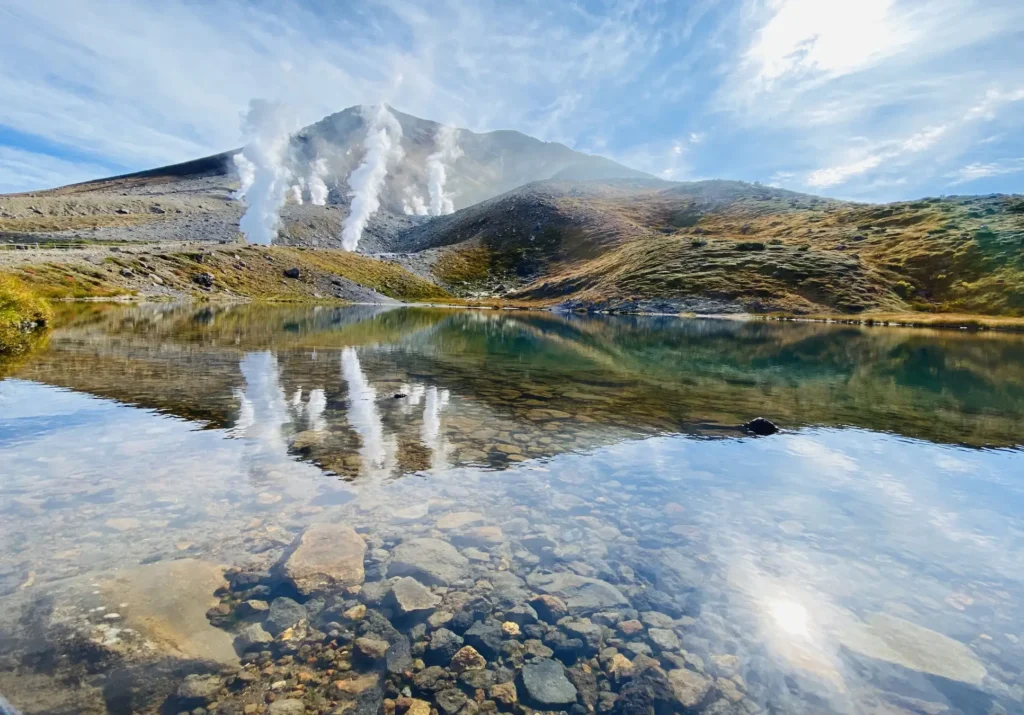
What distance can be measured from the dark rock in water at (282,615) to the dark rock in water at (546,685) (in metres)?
3.51

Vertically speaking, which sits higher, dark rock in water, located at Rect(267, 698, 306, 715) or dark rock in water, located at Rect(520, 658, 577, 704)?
dark rock in water, located at Rect(267, 698, 306, 715)

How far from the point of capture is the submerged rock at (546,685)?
6.50 metres

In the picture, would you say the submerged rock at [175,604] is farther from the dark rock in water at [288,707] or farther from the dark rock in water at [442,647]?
the dark rock in water at [442,647]

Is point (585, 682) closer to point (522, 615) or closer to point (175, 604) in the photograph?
point (522, 615)

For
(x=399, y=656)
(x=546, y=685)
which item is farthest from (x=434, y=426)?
(x=546, y=685)

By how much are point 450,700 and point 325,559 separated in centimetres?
404

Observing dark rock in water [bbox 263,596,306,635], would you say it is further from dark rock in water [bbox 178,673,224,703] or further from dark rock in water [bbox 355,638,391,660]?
dark rock in water [bbox 355,638,391,660]

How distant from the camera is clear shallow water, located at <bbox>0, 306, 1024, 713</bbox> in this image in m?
7.33

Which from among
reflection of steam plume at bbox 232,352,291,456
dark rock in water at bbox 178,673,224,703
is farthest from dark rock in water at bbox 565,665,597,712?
reflection of steam plume at bbox 232,352,291,456

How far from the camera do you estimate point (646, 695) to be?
6.67m

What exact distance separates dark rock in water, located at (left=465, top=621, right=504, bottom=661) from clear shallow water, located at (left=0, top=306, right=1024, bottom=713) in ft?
1.92

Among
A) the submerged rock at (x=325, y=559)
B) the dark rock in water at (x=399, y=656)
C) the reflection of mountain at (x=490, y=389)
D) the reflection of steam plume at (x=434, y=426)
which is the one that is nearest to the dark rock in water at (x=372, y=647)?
the dark rock in water at (x=399, y=656)

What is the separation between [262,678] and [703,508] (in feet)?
33.5

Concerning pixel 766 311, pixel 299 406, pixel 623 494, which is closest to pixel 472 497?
pixel 623 494
